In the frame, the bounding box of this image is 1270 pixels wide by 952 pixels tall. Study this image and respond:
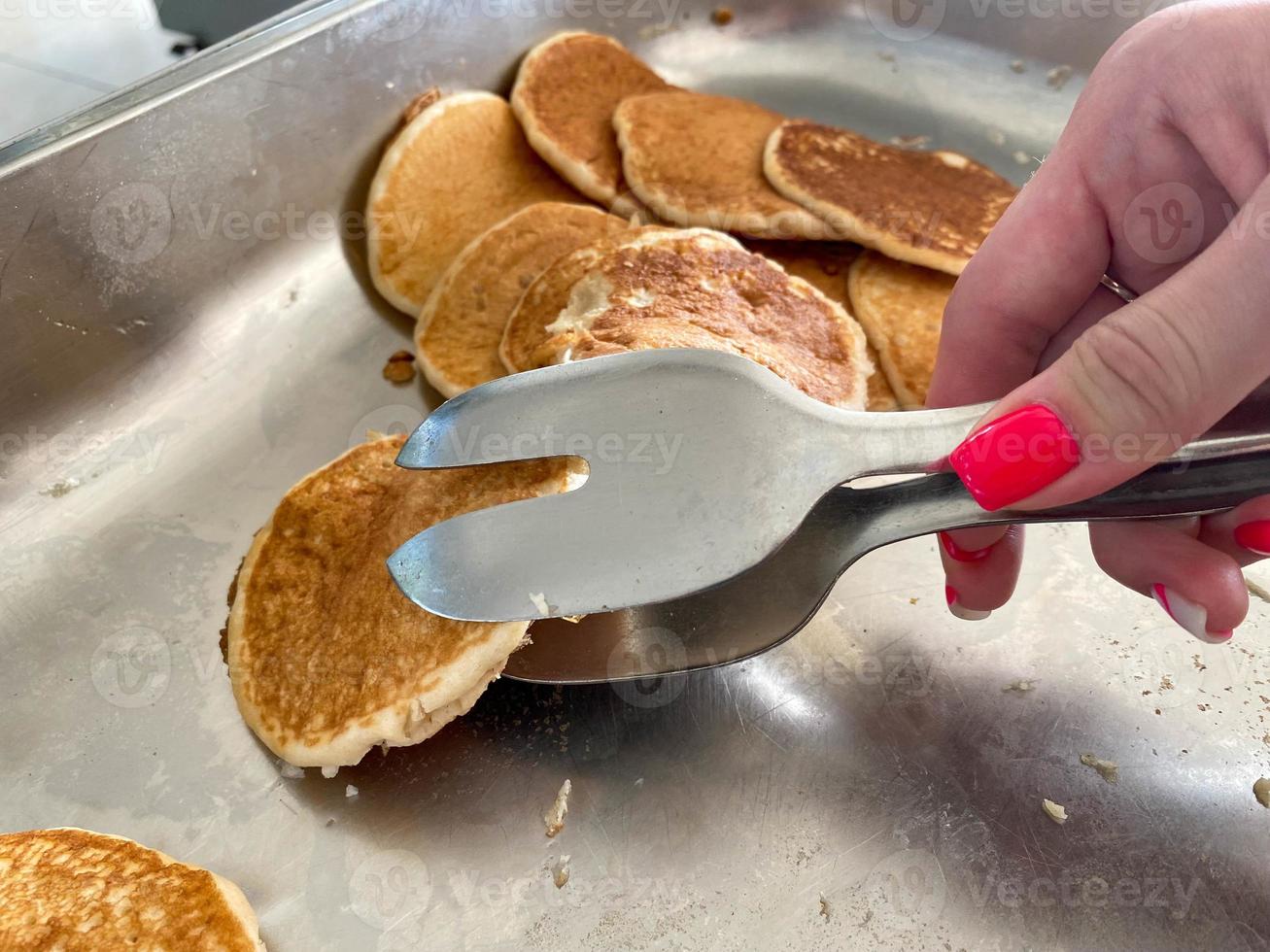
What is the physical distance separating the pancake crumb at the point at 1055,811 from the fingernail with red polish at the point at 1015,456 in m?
0.51

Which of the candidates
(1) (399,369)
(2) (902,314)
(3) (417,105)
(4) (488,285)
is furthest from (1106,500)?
(3) (417,105)

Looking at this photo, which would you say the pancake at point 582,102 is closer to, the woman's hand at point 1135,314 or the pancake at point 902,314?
the pancake at point 902,314

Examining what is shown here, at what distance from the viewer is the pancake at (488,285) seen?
161 centimetres

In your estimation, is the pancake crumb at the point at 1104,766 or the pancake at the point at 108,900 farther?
Answer: the pancake crumb at the point at 1104,766

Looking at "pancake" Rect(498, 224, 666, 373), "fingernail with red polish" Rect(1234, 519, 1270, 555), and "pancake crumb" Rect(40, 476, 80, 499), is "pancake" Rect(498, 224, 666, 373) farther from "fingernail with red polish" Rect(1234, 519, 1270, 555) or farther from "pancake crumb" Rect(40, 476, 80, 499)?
"fingernail with red polish" Rect(1234, 519, 1270, 555)

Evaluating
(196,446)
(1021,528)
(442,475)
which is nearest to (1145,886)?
(1021,528)

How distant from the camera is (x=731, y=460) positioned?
962 mm

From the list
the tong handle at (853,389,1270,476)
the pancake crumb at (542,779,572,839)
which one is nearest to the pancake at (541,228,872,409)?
→ the tong handle at (853,389,1270,476)

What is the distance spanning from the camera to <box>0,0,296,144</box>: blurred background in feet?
8.72

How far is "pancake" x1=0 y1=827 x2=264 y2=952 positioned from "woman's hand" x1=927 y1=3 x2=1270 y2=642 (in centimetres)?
94

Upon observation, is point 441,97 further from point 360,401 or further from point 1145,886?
point 1145,886

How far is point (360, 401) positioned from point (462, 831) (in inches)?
32.5

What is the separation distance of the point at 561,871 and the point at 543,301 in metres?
0.84

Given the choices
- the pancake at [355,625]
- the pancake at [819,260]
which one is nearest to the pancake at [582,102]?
the pancake at [819,260]
